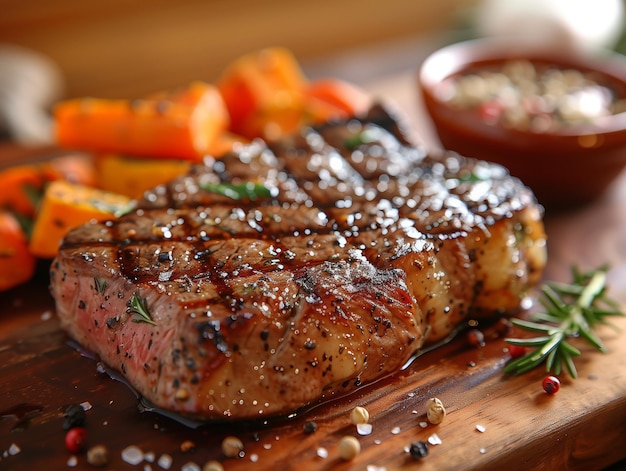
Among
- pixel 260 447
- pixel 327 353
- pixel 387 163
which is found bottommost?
pixel 260 447

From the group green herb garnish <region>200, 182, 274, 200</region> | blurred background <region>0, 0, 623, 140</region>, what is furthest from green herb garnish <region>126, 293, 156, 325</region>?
blurred background <region>0, 0, 623, 140</region>

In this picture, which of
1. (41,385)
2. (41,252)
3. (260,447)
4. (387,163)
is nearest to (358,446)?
(260,447)

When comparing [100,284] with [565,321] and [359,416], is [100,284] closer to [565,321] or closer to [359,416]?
[359,416]

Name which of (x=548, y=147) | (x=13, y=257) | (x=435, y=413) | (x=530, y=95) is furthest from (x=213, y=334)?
(x=530, y=95)

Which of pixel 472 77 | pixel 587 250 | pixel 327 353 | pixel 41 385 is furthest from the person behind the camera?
pixel 472 77

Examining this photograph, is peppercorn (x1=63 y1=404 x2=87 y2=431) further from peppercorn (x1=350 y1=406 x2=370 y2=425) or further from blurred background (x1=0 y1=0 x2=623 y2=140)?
blurred background (x1=0 y1=0 x2=623 y2=140)

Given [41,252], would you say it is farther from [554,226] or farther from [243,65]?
[554,226]

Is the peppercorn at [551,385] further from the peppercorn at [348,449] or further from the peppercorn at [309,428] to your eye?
the peppercorn at [309,428]
